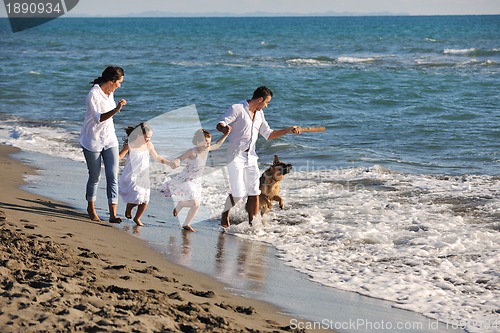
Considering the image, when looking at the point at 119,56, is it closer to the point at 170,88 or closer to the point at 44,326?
the point at 170,88

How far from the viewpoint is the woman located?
8094mm

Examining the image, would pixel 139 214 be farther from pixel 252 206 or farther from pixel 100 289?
pixel 100 289

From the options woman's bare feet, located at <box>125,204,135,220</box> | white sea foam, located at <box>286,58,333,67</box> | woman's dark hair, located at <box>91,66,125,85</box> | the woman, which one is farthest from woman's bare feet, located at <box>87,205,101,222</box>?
white sea foam, located at <box>286,58,333,67</box>

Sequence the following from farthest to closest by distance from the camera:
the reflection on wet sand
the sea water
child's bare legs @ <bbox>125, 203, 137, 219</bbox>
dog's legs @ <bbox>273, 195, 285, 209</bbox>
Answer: dog's legs @ <bbox>273, 195, 285, 209</bbox>, child's bare legs @ <bbox>125, 203, 137, 219</bbox>, the sea water, the reflection on wet sand

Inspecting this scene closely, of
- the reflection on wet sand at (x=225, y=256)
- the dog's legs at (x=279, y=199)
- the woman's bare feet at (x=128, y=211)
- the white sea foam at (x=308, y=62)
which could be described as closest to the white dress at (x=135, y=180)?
the woman's bare feet at (x=128, y=211)

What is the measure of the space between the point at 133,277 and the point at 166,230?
2.51 meters

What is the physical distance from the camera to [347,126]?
1830 cm

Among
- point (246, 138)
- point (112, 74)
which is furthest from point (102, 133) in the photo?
point (246, 138)

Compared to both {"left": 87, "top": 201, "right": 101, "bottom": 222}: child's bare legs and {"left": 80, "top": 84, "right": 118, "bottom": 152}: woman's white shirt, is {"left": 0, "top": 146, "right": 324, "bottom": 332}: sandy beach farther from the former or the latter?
{"left": 80, "top": 84, "right": 118, "bottom": 152}: woman's white shirt

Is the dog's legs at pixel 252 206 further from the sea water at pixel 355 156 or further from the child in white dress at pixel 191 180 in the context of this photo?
the child in white dress at pixel 191 180

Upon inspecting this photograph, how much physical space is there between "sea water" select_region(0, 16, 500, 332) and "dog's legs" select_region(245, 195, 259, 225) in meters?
0.15

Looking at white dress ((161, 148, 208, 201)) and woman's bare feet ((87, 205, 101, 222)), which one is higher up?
white dress ((161, 148, 208, 201))


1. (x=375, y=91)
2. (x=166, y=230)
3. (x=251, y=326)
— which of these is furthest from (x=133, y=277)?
(x=375, y=91)

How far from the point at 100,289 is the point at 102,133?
3.06m
